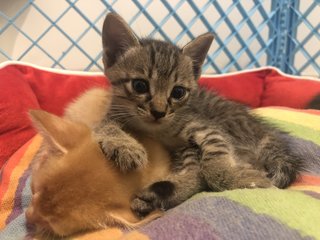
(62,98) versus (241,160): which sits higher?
(62,98)

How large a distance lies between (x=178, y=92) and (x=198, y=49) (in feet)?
0.72

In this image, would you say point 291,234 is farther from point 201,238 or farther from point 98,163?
point 98,163

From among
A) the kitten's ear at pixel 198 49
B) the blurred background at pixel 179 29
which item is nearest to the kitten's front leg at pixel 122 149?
the kitten's ear at pixel 198 49

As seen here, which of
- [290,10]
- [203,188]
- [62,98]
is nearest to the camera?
[203,188]

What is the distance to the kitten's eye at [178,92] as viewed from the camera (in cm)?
118

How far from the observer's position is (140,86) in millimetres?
1141

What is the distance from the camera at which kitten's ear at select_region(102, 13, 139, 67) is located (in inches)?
47.3

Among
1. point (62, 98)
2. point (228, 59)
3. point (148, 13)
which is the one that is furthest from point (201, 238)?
point (228, 59)

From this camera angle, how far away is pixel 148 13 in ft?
6.26

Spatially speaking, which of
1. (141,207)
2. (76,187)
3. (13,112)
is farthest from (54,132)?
(13,112)

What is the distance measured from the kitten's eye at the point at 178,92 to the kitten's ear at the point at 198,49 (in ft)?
0.53

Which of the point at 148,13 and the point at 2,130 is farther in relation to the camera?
the point at 148,13

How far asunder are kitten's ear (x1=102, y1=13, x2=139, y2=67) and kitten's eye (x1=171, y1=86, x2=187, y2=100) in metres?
0.21

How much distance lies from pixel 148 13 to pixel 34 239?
1.35 meters
